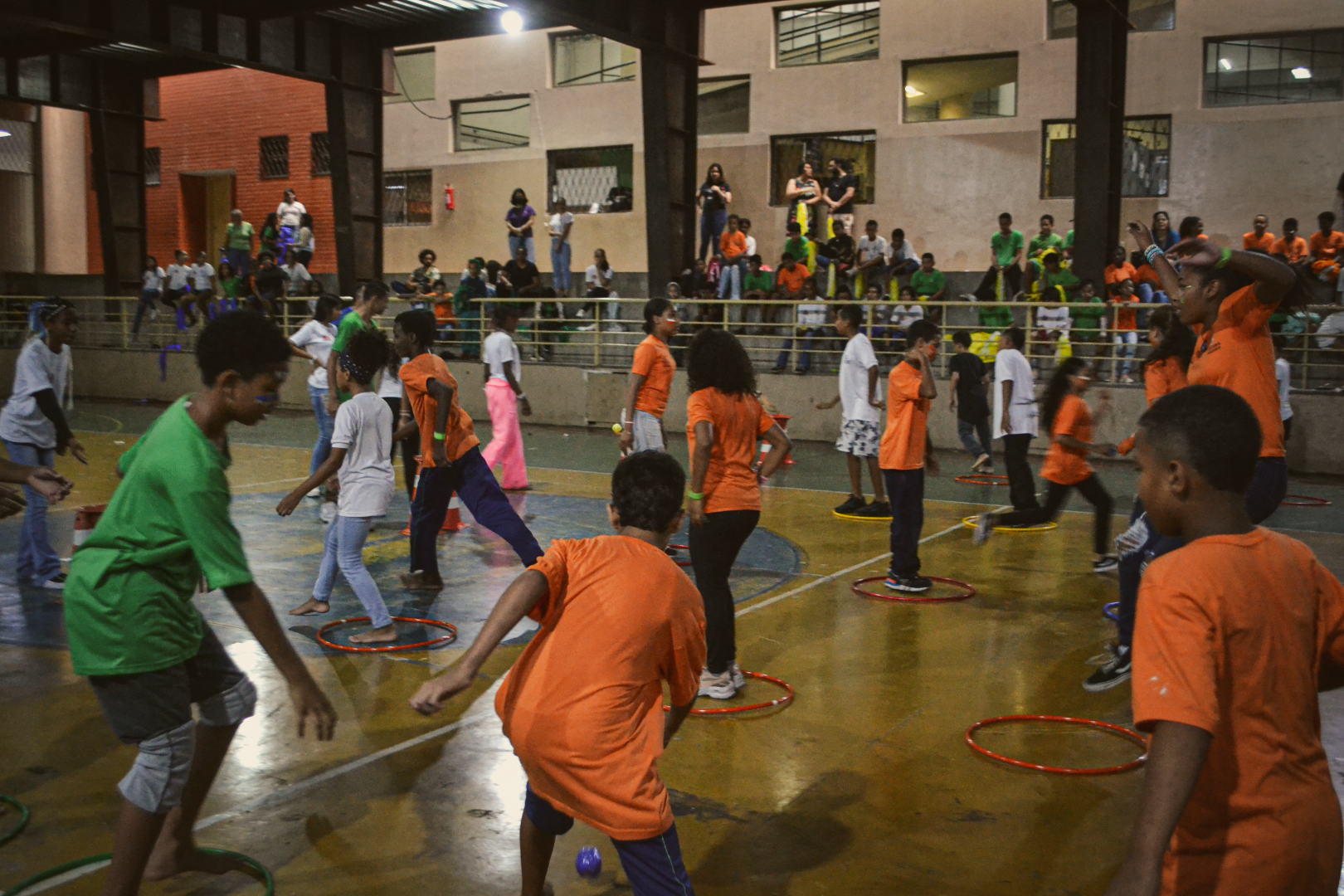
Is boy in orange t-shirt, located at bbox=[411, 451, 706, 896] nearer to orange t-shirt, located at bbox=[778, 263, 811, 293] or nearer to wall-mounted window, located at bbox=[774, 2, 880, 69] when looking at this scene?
orange t-shirt, located at bbox=[778, 263, 811, 293]

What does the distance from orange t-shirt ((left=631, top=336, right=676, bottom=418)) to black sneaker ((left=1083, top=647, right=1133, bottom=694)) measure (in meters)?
4.24

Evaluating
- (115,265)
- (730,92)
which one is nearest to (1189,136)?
(730,92)

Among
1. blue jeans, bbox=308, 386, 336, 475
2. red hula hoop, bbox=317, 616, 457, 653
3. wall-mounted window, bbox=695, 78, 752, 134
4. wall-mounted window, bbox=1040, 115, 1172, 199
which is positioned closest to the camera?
red hula hoop, bbox=317, 616, 457, 653

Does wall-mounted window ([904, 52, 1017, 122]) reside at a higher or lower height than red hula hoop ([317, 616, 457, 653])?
higher

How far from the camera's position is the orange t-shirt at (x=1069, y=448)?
27.7 ft

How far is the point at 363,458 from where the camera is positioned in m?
7.20

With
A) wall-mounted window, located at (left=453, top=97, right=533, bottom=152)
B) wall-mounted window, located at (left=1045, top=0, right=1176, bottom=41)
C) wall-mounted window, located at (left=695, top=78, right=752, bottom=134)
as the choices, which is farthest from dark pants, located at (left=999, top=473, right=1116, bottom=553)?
wall-mounted window, located at (left=453, top=97, right=533, bottom=152)

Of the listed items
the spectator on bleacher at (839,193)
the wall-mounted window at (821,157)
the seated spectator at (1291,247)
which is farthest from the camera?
the wall-mounted window at (821,157)

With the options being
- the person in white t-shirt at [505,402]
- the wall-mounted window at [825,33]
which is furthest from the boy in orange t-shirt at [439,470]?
the wall-mounted window at [825,33]

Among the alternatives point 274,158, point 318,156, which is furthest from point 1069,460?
point 274,158

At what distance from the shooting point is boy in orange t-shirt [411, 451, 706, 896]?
3.07m

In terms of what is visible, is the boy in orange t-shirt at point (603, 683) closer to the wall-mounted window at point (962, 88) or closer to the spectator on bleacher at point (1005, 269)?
the spectator on bleacher at point (1005, 269)

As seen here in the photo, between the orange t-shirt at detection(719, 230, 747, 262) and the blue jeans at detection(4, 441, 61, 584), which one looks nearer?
the blue jeans at detection(4, 441, 61, 584)

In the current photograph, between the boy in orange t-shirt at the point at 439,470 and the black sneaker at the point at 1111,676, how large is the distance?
368 centimetres
